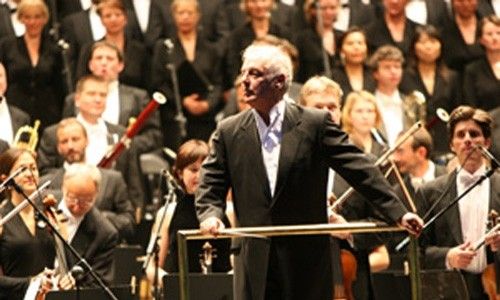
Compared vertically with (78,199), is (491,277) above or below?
below

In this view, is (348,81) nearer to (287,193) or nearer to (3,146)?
(3,146)

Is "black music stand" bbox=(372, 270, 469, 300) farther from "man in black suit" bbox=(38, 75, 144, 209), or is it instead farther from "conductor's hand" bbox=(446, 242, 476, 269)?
"man in black suit" bbox=(38, 75, 144, 209)

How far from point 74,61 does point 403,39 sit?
2.63 meters

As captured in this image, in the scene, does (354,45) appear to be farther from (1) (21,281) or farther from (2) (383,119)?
(1) (21,281)

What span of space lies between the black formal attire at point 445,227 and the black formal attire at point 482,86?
390 cm

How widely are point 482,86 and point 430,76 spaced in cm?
42

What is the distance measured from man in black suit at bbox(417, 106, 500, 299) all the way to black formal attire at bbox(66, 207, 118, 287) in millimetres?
1909

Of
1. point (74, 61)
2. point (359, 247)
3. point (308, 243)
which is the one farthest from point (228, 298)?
point (74, 61)

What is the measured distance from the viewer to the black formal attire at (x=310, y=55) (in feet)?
40.1

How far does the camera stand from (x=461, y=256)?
25.0 ft

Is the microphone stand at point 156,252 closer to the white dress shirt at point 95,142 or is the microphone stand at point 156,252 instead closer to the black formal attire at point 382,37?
the white dress shirt at point 95,142

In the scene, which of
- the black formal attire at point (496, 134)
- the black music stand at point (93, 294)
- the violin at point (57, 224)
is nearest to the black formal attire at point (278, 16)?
the black formal attire at point (496, 134)

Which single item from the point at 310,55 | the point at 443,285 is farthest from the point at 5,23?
the point at 443,285

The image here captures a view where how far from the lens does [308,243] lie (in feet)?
20.8
